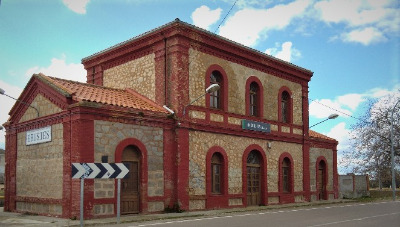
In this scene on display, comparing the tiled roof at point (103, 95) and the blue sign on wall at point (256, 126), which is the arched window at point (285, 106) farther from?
the tiled roof at point (103, 95)

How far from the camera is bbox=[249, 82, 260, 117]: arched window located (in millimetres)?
24281

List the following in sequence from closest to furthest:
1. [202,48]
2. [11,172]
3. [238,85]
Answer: [11,172] → [202,48] → [238,85]

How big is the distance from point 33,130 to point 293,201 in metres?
14.5

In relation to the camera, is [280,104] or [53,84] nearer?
[53,84]

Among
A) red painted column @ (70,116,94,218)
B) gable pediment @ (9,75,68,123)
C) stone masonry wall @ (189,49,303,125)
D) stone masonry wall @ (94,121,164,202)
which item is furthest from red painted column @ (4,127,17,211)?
stone masonry wall @ (189,49,303,125)

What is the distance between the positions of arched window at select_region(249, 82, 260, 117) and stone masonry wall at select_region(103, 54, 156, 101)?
18.9ft

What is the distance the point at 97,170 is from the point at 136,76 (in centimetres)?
932

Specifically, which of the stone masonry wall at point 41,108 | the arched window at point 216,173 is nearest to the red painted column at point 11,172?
the stone masonry wall at point 41,108

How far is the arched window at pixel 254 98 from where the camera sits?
956 inches

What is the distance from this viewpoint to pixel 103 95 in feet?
61.6

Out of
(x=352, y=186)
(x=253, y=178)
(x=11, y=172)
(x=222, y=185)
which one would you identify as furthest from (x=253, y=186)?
(x=352, y=186)

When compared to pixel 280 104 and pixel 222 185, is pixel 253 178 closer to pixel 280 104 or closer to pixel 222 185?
pixel 222 185

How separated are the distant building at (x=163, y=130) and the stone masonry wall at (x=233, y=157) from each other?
48 mm

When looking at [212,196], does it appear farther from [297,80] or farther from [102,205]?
[297,80]
